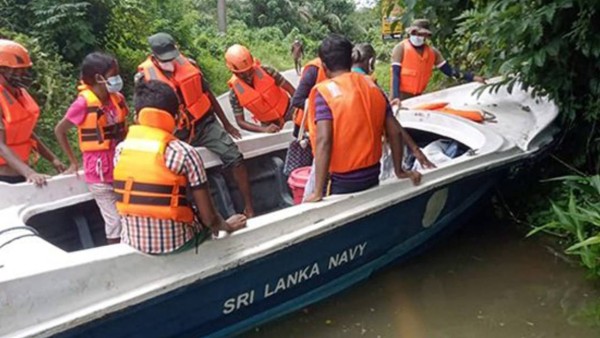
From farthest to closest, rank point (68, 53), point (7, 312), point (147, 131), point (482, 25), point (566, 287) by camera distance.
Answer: point (68, 53) < point (482, 25) < point (566, 287) < point (147, 131) < point (7, 312)

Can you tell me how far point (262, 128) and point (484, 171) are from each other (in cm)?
165

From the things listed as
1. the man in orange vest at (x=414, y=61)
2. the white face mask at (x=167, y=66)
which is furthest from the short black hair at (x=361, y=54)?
the man in orange vest at (x=414, y=61)

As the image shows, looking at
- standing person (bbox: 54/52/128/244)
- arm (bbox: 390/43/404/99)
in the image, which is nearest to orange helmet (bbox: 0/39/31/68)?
standing person (bbox: 54/52/128/244)

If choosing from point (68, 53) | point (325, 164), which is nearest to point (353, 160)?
point (325, 164)

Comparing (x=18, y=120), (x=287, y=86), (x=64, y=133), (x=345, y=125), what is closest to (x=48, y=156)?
(x=18, y=120)

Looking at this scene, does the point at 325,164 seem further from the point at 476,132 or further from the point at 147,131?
the point at 476,132

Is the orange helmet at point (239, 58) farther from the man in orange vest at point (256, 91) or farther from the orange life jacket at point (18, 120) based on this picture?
the orange life jacket at point (18, 120)

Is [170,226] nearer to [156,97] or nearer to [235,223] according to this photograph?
[235,223]

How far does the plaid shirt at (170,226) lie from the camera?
107 inches

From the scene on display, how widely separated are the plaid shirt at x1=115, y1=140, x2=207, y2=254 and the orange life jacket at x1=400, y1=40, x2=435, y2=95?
3.13 metres

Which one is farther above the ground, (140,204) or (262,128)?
(140,204)

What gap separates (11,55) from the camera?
11.7 ft

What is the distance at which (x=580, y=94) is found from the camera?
471 centimetres

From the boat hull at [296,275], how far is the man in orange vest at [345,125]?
26cm
